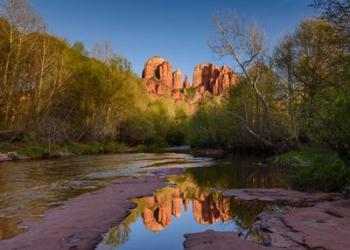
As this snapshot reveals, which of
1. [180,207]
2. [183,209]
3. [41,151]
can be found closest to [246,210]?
[183,209]

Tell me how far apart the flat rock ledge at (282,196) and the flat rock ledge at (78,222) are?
3.86 meters

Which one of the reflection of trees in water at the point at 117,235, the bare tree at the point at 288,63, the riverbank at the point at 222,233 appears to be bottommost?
the reflection of trees in water at the point at 117,235

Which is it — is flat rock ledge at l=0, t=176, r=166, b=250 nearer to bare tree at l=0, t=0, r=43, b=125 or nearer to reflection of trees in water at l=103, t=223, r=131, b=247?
reflection of trees in water at l=103, t=223, r=131, b=247

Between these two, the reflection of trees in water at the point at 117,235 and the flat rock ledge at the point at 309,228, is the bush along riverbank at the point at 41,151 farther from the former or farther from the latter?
the flat rock ledge at the point at 309,228

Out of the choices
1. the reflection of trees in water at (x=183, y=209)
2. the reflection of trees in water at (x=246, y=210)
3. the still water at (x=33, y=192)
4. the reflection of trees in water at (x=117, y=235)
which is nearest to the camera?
the reflection of trees in water at (x=117, y=235)

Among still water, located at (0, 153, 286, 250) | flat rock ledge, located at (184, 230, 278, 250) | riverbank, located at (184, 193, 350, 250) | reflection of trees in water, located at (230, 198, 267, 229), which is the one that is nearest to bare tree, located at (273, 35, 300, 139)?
still water, located at (0, 153, 286, 250)

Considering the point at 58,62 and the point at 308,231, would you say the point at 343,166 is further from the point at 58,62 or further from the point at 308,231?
the point at 58,62

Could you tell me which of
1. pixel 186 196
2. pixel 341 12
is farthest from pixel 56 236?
pixel 341 12

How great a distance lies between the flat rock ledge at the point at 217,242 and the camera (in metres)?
6.86

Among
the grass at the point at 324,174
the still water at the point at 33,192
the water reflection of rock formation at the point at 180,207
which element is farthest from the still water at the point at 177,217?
the grass at the point at 324,174

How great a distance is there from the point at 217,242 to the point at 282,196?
6609 millimetres

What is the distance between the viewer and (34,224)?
8.82 metres

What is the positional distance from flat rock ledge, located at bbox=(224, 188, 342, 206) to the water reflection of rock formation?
81 cm

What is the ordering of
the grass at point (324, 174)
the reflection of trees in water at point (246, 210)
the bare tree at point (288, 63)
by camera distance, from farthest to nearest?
the bare tree at point (288, 63)
the grass at point (324, 174)
the reflection of trees in water at point (246, 210)
